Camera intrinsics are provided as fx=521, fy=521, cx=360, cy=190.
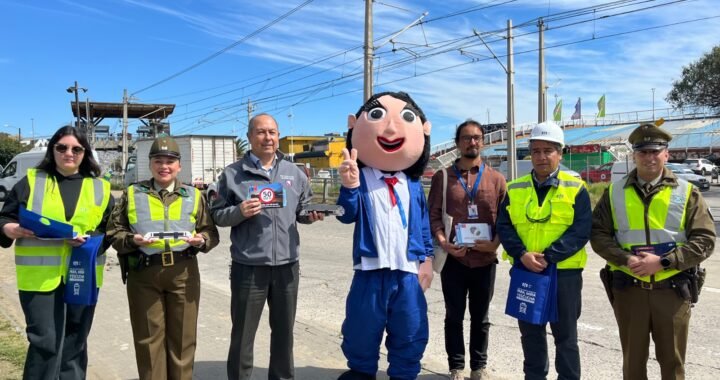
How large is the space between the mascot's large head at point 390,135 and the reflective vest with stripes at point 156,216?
4.13 ft

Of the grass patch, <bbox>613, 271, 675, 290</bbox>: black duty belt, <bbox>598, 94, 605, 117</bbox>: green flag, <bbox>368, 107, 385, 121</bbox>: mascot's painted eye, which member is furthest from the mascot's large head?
<bbox>598, 94, 605, 117</bbox>: green flag

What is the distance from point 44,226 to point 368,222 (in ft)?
6.68

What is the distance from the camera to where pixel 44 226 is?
3.24m

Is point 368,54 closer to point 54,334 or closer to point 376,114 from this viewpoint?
point 376,114

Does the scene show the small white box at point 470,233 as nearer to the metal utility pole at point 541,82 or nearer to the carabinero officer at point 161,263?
the carabinero officer at point 161,263

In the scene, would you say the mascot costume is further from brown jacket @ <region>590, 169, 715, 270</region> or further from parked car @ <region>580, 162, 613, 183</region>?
parked car @ <region>580, 162, 613, 183</region>

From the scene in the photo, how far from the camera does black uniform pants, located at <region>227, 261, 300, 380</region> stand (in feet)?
11.7

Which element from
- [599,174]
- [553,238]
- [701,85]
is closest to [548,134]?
[553,238]

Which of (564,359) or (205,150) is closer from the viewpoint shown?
(564,359)

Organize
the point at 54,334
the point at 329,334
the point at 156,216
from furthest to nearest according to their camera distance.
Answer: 1. the point at 329,334
2. the point at 156,216
3. the point at 54,334

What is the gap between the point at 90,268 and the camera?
337cm

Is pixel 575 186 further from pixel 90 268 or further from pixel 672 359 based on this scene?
pixel 90 268

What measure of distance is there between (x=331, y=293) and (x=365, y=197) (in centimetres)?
409

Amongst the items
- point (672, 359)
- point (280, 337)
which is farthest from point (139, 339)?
point (672, 359)
